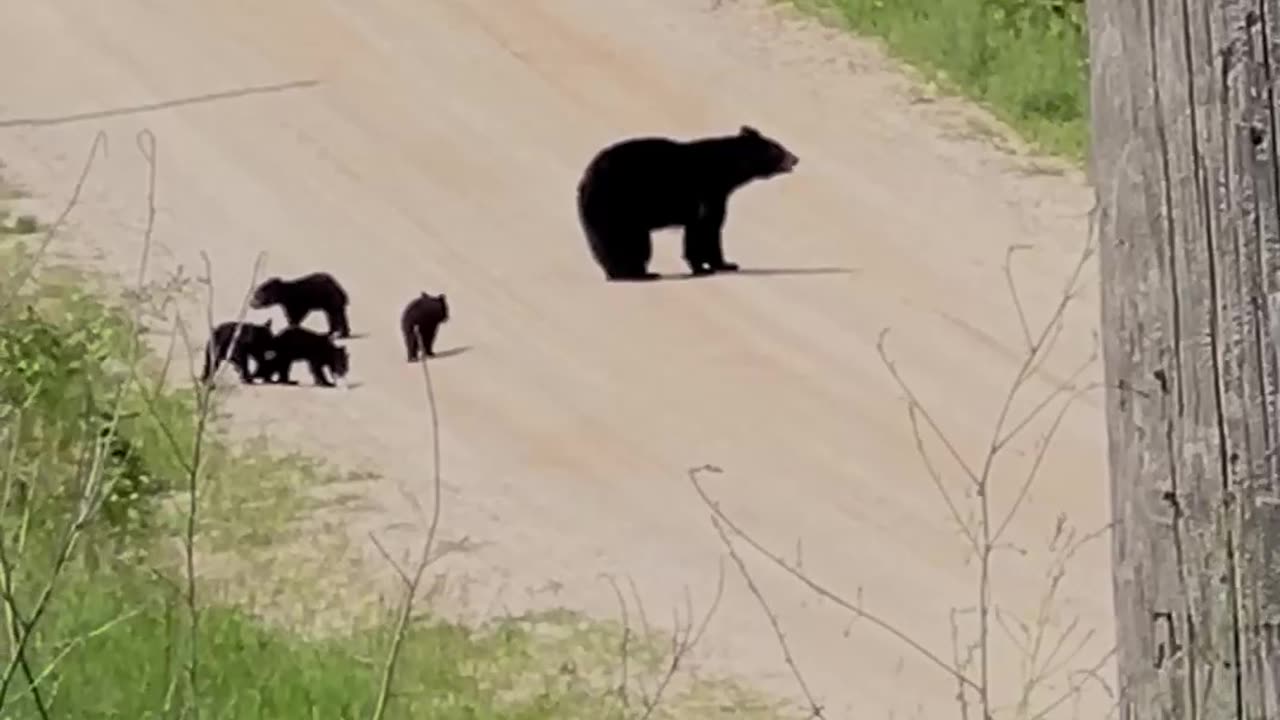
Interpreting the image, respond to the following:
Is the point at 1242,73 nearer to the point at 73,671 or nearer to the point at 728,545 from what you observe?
the point at 728,545

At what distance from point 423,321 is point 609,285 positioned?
5.3 inches

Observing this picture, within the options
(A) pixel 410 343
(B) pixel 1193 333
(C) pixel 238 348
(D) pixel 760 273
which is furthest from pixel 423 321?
(B) pixel 1193 333

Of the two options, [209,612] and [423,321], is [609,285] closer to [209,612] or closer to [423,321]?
[423,321]

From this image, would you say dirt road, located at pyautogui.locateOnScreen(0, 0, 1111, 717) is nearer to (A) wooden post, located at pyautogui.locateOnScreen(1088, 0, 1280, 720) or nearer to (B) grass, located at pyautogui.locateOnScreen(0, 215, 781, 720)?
(B) grass, located at pyautogui.locateOnScreen(0, 215, 781, 720)

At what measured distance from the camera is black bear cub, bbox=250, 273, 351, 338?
1202 millimetres

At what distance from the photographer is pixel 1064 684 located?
1.17 meters

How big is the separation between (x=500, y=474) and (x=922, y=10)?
502 mm

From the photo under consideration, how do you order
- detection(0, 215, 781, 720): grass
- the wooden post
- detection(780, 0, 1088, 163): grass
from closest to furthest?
1. the wooden post
2. detection(0, 215, 781, 720): grass
3. detection(780, 0, 1088, 163): grass

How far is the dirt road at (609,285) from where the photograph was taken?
1177 millimetres

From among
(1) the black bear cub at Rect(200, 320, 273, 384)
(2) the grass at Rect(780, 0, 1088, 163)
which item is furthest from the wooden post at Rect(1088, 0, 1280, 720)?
(1) the black bear cub at Rect(200, 320, 273, 384)

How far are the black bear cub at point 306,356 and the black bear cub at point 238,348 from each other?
0.03ft

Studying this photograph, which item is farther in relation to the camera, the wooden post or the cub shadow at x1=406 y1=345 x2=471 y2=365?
the cub shadow at x1=406 y1=345 x2=471 y2=365

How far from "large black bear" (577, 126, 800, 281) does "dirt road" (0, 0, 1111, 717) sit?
0.01 m

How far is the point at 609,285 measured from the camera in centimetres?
122
